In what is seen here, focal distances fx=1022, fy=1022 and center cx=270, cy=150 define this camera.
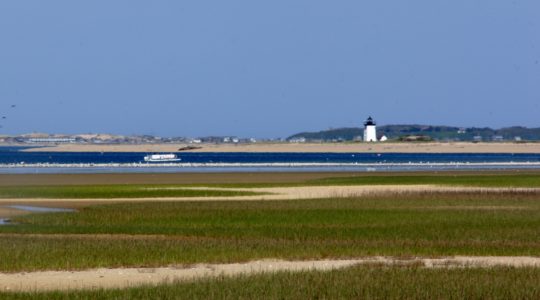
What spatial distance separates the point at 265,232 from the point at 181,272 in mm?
7850

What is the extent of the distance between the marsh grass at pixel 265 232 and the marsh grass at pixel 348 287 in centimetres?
338

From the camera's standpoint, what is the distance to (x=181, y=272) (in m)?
20.5

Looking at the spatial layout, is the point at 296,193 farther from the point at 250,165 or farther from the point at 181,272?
the point at 250,165

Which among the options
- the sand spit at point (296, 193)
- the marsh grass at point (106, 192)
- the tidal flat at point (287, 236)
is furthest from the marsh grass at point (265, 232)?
the marsh grass at point (106, 192)

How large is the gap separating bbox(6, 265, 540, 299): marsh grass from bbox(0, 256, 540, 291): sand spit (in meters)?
0.96

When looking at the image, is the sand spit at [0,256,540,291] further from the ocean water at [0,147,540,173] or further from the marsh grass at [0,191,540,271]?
the ocean water at [0,147,540,173]

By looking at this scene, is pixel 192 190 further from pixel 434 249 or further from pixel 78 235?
pixel 434 249

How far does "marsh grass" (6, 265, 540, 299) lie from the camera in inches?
678

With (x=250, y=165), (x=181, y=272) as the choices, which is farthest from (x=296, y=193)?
(x=250, y=165)

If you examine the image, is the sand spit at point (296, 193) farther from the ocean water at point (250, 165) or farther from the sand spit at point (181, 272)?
the ocean water at point (250, 165)

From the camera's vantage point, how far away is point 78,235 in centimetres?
2756

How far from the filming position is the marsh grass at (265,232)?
74.3 feet

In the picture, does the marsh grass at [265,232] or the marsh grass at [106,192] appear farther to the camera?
the marsh grass at [106,192]

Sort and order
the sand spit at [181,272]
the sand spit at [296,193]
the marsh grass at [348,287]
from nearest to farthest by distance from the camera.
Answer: the marsh grass at [348,287] < the sand spit at [181,272] < the sand spit at [296,193]
